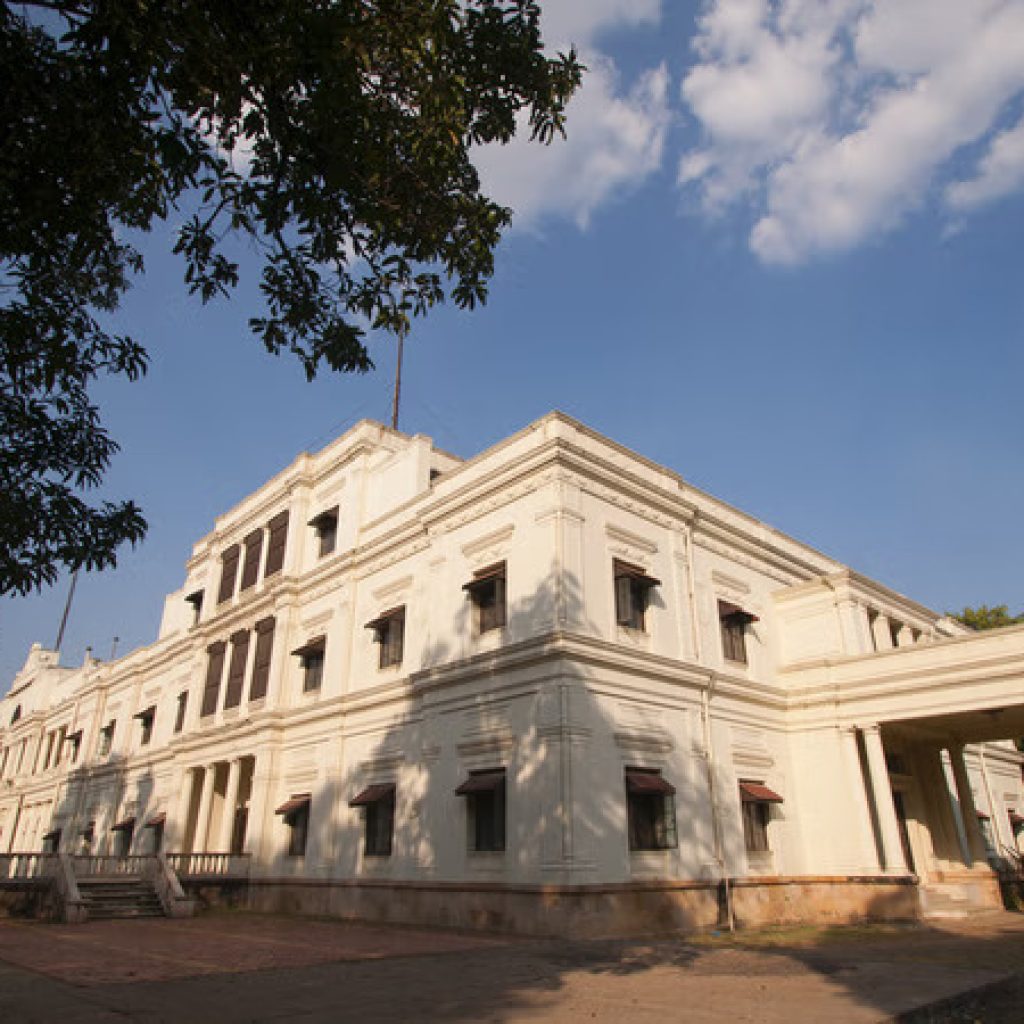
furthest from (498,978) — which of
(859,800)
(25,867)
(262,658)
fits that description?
(25,867)

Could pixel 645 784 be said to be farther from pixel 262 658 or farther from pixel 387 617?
pixel 262 658

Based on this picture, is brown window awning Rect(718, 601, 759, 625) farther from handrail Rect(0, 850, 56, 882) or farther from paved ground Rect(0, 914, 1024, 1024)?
handrail Rect(0, 850, 56, 882)

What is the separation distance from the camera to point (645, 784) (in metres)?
15.1

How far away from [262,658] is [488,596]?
10124mm

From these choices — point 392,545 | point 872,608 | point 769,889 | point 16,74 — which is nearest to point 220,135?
point 16,74

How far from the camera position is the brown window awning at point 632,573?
55.0 feet

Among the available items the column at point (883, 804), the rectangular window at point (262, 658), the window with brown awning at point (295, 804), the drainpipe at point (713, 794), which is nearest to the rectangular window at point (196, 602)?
the rectangular window at point (262, 658)

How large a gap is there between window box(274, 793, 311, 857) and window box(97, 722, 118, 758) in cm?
1876

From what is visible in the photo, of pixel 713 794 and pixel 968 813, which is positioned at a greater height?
pixel 713 794

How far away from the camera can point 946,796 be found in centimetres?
2206

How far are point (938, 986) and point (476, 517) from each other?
1198cm

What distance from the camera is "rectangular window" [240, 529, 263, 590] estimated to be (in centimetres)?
→ 2647

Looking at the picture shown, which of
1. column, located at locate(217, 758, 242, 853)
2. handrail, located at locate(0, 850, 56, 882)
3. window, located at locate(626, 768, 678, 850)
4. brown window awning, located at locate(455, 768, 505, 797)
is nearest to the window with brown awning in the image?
column, located at locate(217, 758, 242, 853)

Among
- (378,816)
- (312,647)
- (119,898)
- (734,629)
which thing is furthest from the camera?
(312,647)
